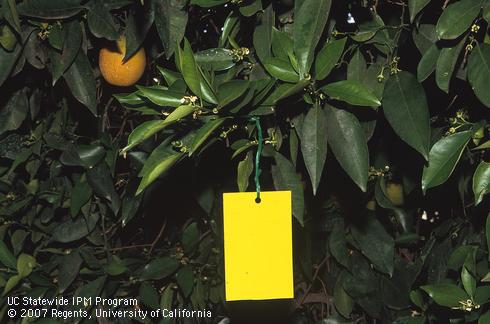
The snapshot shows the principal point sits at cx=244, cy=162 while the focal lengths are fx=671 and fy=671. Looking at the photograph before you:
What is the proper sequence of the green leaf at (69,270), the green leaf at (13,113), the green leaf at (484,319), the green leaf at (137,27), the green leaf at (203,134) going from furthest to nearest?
the green leaf at (69,270), the green leaf at (13,113), the green leaf at (137,27), the green leaf at (484,319), the green leaf at (203,134)

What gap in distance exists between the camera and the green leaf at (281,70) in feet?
2.47

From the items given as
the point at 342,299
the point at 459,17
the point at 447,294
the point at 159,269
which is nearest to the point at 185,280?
the point at 159,269

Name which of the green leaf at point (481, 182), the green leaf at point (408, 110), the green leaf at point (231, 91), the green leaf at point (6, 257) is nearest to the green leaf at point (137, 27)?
the green leaf at point (231, 91)

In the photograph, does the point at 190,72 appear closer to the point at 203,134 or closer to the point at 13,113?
the point at 203,134

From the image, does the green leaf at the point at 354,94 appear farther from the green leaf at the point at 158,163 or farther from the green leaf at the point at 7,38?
the green leaf at the point at 7,38

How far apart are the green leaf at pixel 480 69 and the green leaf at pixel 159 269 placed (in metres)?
0.74

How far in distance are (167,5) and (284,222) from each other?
322 mm

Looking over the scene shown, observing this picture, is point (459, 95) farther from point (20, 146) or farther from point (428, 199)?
point (20, 146)

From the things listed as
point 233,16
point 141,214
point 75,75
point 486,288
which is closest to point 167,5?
point 233,16

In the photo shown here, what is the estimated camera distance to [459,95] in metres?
0.98

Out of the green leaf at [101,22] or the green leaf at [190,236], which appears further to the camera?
the green leaf at [190,236]

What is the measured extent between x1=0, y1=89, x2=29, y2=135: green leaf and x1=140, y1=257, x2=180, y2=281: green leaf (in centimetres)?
37

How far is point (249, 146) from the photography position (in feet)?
2.92

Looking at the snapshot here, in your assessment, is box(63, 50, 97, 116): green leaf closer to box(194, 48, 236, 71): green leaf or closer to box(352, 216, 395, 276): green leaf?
box(194, 48, 236, 71): green leaf
